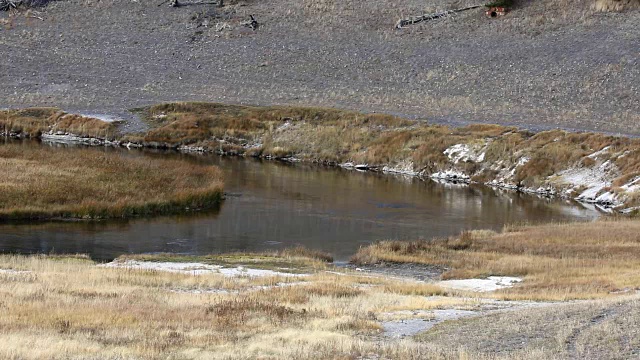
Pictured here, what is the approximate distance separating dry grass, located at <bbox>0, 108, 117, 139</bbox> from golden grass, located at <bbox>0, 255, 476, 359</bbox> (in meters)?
48.8

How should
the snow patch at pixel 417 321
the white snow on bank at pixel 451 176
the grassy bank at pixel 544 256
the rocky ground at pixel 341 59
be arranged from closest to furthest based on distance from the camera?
the snow patch at pixel 417 321, the grassy bank at pixel 544 256, the white snow on bank at pixel 451 176, the rocky ground at pixel 341 59

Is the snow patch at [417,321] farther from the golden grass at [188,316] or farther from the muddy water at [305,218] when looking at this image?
the muddy water at [305,218]

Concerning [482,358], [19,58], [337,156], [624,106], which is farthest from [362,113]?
[482,358]

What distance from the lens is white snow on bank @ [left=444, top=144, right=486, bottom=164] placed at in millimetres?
62344

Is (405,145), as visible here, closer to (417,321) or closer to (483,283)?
(483,283)

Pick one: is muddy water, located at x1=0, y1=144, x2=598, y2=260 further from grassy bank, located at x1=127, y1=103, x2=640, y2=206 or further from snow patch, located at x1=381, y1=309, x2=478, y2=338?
snow patch, located at x1=381, y1=309, x2=478, y2=338

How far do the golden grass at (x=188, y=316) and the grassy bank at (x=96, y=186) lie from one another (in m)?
13.9

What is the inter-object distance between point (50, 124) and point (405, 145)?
2923cm

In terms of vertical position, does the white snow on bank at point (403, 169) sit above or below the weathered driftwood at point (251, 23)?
below

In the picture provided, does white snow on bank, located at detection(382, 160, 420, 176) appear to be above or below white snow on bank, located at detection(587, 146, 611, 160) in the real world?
below

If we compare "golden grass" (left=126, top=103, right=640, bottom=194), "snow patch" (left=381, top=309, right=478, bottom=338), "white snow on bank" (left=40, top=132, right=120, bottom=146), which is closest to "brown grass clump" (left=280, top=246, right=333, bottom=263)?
"snow patch" (left=381, top=309, right=478, bottom=338)

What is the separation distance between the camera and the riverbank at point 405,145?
182ft

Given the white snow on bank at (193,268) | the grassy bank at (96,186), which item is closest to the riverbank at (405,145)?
the grassy bank at (96,186)

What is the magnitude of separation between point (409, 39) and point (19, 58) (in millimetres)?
37998
